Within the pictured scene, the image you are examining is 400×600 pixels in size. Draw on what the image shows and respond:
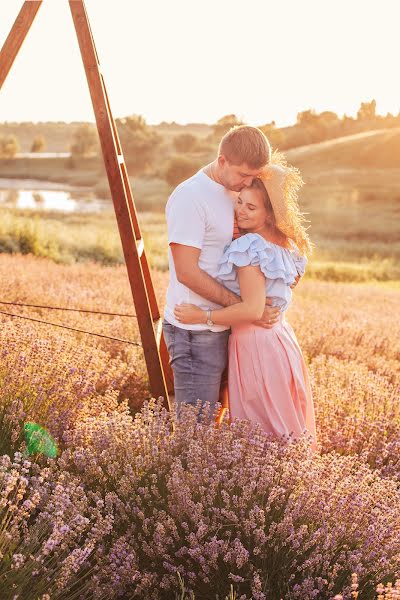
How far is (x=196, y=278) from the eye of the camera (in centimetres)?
355

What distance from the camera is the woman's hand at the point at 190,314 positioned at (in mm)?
3633

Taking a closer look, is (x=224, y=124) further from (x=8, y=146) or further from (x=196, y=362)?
(x=196, y=362)

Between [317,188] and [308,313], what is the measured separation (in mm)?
36054

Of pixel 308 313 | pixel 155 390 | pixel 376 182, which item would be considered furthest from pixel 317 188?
pixel 155 390

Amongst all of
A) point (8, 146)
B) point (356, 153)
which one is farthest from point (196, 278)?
point (8, 146)

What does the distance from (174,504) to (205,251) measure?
135 cm

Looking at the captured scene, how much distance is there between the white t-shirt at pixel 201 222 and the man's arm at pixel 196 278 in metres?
0.05

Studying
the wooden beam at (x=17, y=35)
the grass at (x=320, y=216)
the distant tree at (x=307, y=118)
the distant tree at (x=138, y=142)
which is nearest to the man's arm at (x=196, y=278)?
the grass at (x=320, y=216)

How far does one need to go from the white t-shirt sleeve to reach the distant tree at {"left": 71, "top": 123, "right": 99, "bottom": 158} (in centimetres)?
5465

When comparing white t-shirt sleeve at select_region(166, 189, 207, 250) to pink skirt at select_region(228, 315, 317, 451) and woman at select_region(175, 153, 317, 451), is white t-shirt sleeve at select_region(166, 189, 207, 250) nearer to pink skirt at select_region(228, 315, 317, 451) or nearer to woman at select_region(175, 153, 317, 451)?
woman at select_region(175, 153, 317, 451)

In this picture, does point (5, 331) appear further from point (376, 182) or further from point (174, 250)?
point (376, 182)

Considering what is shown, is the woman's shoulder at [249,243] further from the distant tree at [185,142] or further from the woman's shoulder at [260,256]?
the distant tree at [185,142]

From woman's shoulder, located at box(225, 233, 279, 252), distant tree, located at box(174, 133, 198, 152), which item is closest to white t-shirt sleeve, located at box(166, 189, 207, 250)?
woman's shoulder, located at box(225, 233, 279, 252)

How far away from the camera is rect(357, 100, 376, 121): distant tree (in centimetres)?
5397
